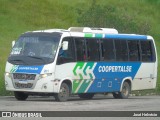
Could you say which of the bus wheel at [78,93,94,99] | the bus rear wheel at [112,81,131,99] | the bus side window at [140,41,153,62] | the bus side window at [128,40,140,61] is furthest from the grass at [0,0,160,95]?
the bus rear wheel at [112,81,131,99]

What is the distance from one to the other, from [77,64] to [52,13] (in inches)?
1521

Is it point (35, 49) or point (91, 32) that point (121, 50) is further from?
point (35, 49)

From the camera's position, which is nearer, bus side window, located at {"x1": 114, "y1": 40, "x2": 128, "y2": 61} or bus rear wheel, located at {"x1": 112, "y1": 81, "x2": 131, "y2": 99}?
bus side window, located at {"x1": 114, "y1": 40, "x2": 128, "y2": 61}

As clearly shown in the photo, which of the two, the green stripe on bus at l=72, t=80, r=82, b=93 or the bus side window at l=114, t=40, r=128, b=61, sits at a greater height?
the bus side window at l=114, t=40, r=128, b=61

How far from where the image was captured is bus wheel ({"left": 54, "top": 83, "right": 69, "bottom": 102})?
Result: 27.0m

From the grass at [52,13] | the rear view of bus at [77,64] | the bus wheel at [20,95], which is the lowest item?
the bus wheel at [20,95]

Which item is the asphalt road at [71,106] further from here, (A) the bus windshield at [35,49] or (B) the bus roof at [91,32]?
(B) the bus roof at [91,32]

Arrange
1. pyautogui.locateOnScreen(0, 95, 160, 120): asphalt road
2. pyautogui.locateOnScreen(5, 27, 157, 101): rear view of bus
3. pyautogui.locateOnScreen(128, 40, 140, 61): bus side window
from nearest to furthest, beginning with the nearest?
1. pyautogui.locateOnScreen(0, 95, 160, 120): asphalt road
2. pyautogui.locateOnScreen(5, 27, 157, 101): rear view of bus
3. pyautogui.locateOnScreen(128, 40, 140, 61): bus side window

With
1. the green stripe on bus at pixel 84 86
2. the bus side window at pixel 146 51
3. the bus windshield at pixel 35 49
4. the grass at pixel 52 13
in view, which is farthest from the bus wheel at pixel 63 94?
the grass at pixel 52 13

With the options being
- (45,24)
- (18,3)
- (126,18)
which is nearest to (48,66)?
(126,18)

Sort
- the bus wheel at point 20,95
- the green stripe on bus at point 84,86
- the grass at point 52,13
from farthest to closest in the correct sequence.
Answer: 1. the grass at point 52,13
2. the green stripe on bus at point 84,86
3. the bus wheel at point 20,95

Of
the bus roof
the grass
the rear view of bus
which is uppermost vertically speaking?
the grass

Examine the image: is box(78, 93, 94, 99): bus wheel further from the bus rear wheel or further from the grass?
the grass

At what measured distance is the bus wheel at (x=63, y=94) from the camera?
88.5ft
